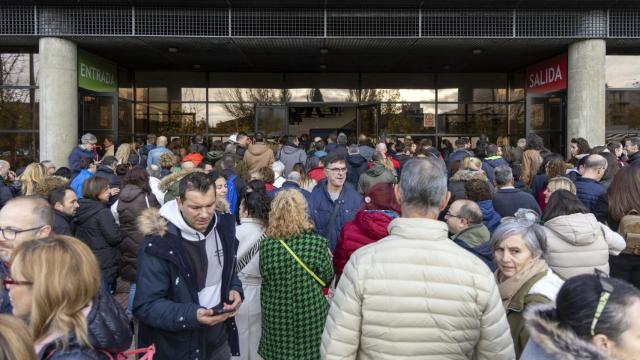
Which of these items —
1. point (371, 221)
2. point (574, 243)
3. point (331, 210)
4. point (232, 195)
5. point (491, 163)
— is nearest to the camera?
point (574, 243)

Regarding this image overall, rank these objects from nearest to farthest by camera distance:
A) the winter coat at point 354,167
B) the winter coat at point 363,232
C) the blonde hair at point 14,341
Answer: the blonde hair at point 14,341 → the winter coat at point 363,232 → the winter coat at point 354,167

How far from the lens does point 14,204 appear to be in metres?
3.24

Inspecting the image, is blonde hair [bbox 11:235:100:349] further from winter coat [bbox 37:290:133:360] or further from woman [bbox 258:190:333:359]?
woman [bbox 258:190:333:359]

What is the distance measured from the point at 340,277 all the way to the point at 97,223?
3449 millimetres

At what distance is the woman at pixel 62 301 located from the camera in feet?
7.29

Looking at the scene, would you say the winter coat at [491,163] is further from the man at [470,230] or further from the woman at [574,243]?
the woman at [574,243]

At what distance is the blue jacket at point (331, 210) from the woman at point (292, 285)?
1711mm

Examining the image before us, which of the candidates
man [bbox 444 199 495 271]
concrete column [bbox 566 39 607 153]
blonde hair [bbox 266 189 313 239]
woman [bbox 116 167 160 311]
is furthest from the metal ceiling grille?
blonde hair [bbox 266 189 313 239]

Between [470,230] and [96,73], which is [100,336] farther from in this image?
[96,73]

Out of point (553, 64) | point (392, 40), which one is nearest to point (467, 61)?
point (553, 64)

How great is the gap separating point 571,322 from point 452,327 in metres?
0.65

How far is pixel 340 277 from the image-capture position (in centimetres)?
353

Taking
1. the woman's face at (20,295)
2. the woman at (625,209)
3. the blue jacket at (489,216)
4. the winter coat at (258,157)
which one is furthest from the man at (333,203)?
the woman's face at (20,295)

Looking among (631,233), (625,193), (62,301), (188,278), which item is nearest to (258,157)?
(625,193)
